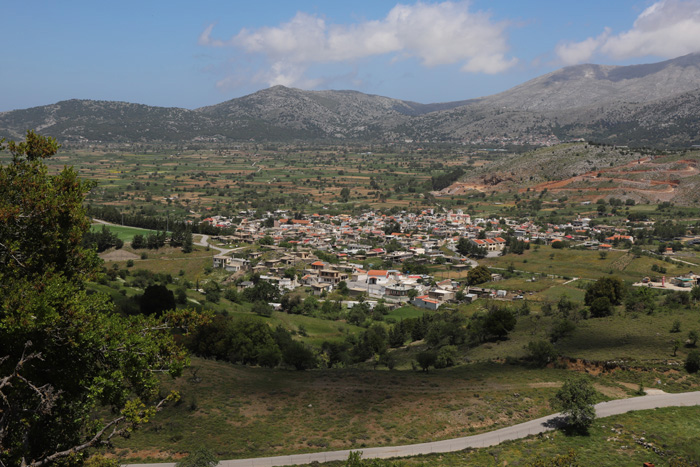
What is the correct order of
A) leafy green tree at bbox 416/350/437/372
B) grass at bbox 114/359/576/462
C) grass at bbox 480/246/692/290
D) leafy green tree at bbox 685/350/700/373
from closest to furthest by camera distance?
1. grass at bbox 114/359/576/462
2. leafy green tree at bbox 685/350/700/373
3. leafy green tree at bbox 416/350/437/372
4. grass at bbox 480/246/692/290

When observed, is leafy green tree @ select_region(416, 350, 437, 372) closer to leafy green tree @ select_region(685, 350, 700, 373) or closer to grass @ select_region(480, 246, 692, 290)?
leafy green tree @ select_region(685, 350, 700, 373)

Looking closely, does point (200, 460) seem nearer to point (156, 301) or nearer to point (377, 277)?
point (156, 301)

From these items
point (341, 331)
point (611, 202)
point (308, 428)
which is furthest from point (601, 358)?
point (611, 202)

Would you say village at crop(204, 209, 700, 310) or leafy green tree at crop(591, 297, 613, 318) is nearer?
leafy green tree at crop(591, 297, 613, 318)

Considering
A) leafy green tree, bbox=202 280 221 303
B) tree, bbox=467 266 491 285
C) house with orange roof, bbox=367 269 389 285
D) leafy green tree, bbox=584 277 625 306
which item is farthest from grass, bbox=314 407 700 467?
house with orange roof, bbox=367 269 389 285

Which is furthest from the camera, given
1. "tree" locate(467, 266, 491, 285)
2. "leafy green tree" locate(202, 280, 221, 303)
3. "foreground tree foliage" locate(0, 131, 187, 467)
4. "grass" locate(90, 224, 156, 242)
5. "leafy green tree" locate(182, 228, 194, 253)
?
"grass" locate(90, 224, 156, 242)

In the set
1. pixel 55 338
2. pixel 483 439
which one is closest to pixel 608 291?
pixel 483 439
